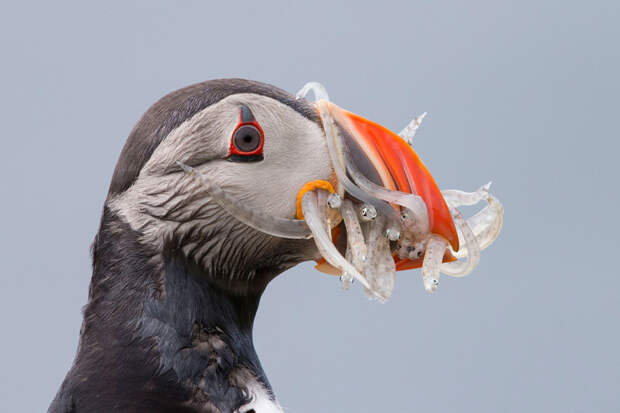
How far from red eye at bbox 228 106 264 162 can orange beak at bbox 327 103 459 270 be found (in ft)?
0.90

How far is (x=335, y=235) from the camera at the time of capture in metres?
3.17

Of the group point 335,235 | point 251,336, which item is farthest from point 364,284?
point 251,336

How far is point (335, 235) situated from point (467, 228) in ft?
1.29

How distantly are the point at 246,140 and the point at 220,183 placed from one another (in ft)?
0.47

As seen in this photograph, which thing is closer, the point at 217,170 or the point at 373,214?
the point at 217,170

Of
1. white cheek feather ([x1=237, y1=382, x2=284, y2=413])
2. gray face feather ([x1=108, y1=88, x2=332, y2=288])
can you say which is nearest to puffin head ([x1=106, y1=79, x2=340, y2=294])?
gray face feather ([x1=108, y1=88, x2=332, y2=288])

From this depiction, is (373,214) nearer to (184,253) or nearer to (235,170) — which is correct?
(235,170)

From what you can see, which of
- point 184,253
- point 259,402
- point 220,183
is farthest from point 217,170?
point 259,402

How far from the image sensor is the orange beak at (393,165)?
3.08 m

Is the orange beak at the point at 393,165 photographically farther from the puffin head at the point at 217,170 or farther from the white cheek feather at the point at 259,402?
the white cheek feather at the point at 259,402

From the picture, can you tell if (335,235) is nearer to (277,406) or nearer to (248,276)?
(248,276)

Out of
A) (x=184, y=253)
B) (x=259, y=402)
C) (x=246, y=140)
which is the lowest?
(x=259, y=402)

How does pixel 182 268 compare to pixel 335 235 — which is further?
pixel 335 235

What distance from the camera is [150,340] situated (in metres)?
2.90
